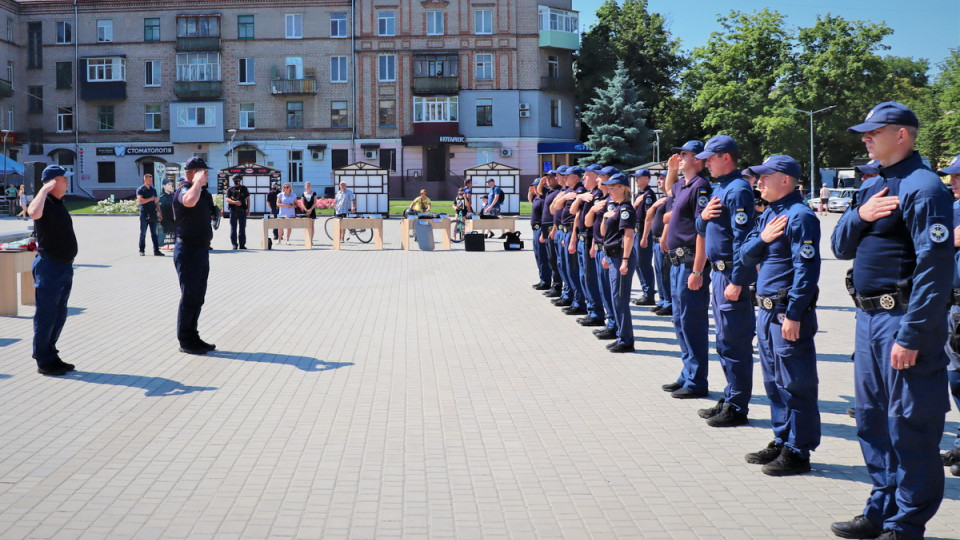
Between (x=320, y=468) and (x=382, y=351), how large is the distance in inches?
179

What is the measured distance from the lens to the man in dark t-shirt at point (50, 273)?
9109 mm

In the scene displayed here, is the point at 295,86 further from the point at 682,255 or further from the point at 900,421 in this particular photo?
the point at 900,421

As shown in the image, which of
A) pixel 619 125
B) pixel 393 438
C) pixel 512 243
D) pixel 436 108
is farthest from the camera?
pixel 436 108

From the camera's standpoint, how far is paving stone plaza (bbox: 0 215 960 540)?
522 centimetres

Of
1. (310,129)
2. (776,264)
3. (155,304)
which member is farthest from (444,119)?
(776,264)

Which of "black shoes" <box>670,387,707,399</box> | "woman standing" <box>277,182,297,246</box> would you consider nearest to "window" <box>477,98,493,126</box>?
"woman standing" <box>277,182,297,246</box>

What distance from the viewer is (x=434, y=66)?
63.7 m

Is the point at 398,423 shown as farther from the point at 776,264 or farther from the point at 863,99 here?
the point at 863,99

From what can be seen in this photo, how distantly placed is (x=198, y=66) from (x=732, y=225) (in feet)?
204

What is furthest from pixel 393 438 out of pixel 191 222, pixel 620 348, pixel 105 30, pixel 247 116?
pixel 105 30

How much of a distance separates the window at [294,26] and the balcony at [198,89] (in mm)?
5705

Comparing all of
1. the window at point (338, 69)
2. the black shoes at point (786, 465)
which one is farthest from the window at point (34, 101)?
the black shoes at point (786, 465)

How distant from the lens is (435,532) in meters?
5.00

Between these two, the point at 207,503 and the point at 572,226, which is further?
the point at 572,226
